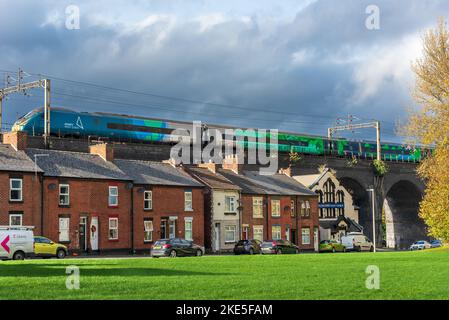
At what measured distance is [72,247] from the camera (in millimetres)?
47344

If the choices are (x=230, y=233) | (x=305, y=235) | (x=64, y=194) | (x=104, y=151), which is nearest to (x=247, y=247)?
(x=230, y=233)

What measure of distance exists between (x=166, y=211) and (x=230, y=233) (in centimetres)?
819

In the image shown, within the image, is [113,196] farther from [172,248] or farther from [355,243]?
[355,243]

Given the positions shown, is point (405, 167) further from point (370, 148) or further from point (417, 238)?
point (417, 238)

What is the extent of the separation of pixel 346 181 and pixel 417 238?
82.6 feet

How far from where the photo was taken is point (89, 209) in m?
48.9

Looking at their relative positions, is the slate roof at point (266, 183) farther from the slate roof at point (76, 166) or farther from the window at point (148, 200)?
the slate roof at point (76, 166)

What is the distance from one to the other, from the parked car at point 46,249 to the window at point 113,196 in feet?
30.3

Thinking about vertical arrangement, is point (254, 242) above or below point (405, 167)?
below


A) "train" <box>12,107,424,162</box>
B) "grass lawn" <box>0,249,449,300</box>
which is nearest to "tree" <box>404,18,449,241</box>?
"train" <box>12,107,424,162</box>

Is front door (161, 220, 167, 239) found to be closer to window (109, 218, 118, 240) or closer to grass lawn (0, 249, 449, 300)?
window (109, 218, 118, 240)

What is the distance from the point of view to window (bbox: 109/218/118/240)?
50.3 meters

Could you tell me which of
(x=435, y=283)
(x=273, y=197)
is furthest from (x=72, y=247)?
(x=435, y=283)

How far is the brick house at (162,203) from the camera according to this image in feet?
172
